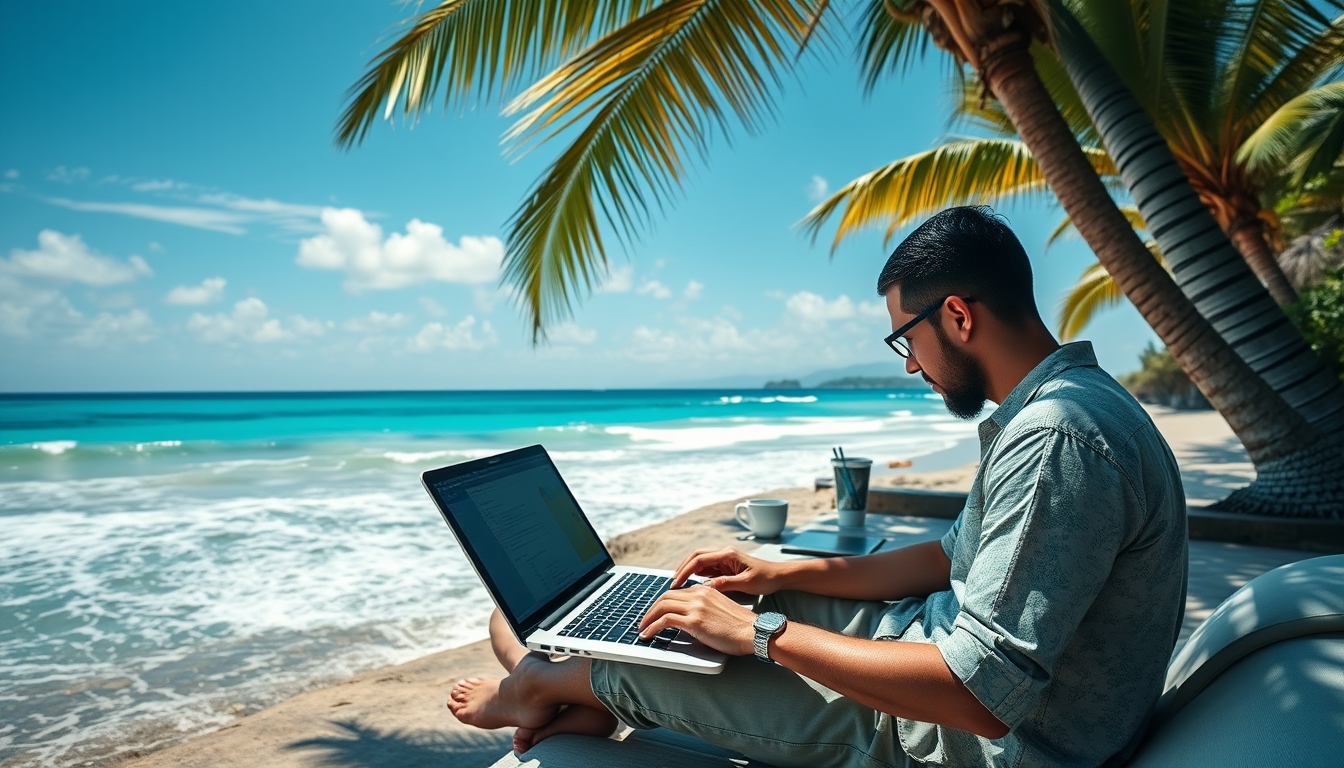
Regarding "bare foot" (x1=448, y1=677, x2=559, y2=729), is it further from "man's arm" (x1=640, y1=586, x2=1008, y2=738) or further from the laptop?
"man's arm" (x1=640, y1=586, x2=1008, y2=738)

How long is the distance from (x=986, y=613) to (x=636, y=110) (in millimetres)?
4103

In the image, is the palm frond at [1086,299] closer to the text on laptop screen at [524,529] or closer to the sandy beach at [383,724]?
the sandy beach at [383,724]

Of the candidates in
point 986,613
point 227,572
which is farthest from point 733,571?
point 227,572

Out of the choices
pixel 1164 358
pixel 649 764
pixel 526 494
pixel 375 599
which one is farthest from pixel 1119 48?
pixel 1164 358

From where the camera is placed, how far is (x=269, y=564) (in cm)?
534

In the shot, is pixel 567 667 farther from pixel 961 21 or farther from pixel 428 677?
pixel 961 21

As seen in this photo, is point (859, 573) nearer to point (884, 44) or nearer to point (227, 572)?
point (884, 44)

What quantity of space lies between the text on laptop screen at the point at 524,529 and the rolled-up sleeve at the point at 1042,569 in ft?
2.82

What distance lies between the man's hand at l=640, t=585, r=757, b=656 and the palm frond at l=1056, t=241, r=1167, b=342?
1425 cm

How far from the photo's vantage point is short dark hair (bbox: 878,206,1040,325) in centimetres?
121

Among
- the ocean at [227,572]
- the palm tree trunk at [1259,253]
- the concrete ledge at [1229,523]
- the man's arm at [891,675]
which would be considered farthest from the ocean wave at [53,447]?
the palm tree trunk at [1259,253]

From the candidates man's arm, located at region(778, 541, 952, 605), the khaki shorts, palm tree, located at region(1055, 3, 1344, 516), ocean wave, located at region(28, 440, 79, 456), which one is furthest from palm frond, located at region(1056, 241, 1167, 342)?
ocean wave, located at region(28, 440, 79, 456)

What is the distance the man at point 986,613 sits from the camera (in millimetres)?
916

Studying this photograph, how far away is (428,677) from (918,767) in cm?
260
